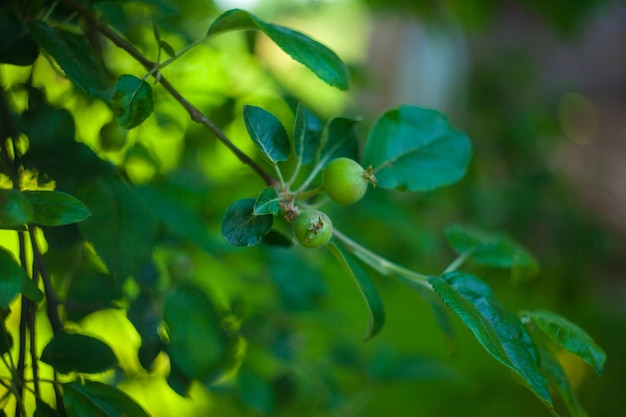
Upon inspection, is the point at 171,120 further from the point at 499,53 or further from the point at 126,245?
the point at 499,53

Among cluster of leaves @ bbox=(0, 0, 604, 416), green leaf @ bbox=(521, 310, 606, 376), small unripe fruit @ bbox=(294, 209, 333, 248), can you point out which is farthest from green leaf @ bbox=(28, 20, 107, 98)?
green leaf @ bbox=(521, 310, 606, 376)

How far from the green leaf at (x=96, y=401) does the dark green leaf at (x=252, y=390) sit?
21 centimetres

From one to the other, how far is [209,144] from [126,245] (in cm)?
27

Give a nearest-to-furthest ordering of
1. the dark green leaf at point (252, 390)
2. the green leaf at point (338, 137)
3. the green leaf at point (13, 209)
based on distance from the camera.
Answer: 1. the green leaf at point (13, 209)
2. the green leaf at point (338, 137)
3. the dark green leaf at point (252, 390)

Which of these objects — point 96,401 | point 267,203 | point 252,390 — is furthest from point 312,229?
point 252,390

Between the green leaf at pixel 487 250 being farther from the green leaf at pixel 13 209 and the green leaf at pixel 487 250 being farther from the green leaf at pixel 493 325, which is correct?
the green leaf at pixel 13 209

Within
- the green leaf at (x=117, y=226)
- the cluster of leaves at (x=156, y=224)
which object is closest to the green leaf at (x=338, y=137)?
the cluster of leaves at (x=156, y=224)

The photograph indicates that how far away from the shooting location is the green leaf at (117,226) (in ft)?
1.11

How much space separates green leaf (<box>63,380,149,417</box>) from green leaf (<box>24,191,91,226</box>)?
0.08m

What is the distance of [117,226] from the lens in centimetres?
35

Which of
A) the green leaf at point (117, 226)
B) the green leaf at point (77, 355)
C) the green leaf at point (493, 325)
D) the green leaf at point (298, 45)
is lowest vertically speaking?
the green leaf at point (77, 355)

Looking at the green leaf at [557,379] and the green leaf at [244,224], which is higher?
the green leaf at [244,224]

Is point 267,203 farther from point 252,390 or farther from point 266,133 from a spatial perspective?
point 252,390

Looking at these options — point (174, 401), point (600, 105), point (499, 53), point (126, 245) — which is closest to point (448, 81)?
point (499, 53)
